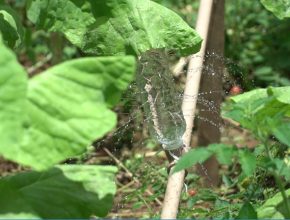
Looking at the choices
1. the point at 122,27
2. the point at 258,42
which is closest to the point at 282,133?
the point at 122,27

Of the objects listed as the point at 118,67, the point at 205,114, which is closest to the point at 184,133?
the point at 118,67

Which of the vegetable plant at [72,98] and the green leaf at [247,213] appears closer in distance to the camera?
the vegetable plant at [72,98]

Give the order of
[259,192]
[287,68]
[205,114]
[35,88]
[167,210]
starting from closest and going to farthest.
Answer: [35,88], [167,210], [259,192], [205,114], [287,68]

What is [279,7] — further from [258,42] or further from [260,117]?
[258,42]

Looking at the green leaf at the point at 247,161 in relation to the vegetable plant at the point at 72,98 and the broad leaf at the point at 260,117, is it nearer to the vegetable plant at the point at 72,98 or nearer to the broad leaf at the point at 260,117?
the broad leaf at the point at 260,117

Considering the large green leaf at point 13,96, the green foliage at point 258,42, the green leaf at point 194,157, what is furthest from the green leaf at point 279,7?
the green foliage at point 258,42

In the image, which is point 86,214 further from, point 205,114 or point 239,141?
point 239,141
